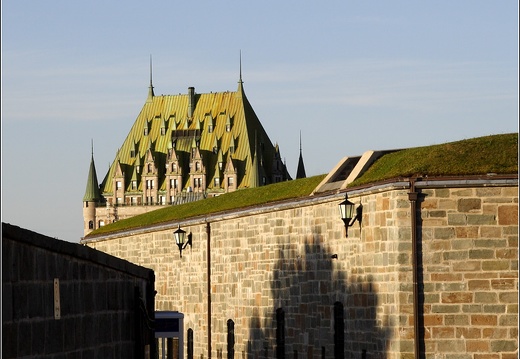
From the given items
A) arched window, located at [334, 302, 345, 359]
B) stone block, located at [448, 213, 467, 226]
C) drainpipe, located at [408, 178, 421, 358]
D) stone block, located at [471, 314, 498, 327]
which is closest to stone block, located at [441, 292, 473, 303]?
stone block, located at [471, 314, 498, 327]

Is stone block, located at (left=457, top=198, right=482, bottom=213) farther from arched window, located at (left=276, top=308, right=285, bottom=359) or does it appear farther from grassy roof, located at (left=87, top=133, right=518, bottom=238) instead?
arched window, located at (left=276, top=308, right=285, bottom=359)

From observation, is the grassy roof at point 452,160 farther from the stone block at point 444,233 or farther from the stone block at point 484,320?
the stone block at point 484,320

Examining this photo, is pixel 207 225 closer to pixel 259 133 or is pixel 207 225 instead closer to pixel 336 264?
pixel 336 264

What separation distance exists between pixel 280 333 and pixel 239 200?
6.97 meters

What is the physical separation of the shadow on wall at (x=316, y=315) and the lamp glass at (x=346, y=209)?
1087 millimetres

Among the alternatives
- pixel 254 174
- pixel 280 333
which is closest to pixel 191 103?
pixel 254 174

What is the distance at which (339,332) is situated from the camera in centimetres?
2770

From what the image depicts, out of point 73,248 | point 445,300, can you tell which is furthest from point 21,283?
point 445,300

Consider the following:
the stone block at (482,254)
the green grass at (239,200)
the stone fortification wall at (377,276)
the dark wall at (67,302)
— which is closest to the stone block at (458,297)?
the stone fortification wall at (377,276)

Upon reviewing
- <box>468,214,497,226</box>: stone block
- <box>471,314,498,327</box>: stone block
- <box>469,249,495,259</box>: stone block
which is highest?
<box>468,214,497,226</box>: stone block

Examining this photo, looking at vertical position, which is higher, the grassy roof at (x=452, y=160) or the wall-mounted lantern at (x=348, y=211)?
the grassy roof at (x=452, y=160)

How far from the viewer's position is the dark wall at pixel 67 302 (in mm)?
13734

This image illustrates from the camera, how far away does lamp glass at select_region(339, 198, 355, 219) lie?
2630 cm

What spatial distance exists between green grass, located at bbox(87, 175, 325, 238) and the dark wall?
12095 millimetres
